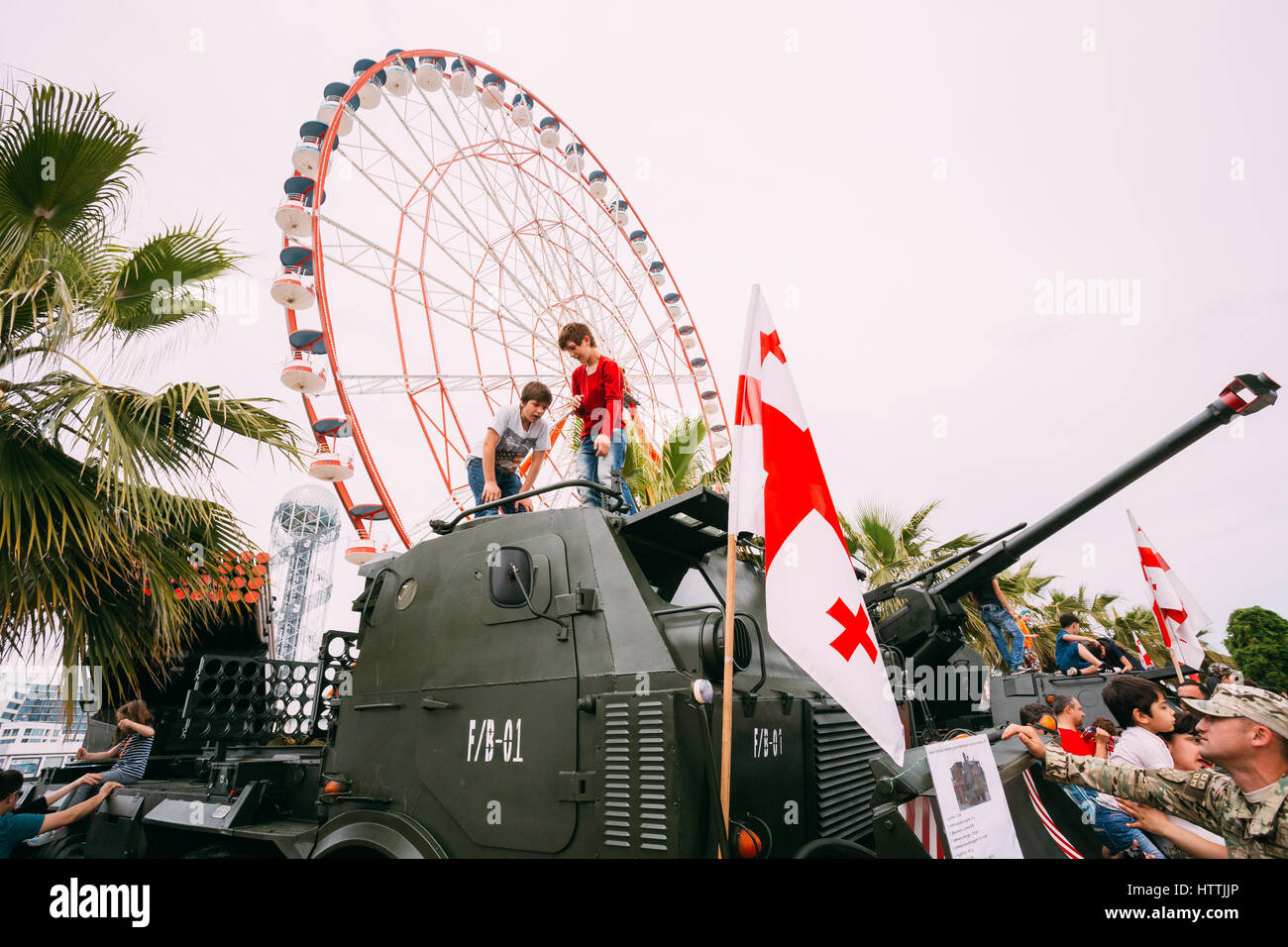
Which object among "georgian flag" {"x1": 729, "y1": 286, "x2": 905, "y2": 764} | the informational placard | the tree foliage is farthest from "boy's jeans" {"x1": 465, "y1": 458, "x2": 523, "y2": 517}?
the tree foliage

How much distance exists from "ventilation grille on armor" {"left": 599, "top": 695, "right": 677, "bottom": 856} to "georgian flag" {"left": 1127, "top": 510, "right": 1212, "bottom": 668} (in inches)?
310

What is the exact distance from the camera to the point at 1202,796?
2.79m

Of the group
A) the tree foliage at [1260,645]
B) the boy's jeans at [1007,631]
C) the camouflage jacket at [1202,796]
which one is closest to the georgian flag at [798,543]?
the camouflage jacket at [1202,796]

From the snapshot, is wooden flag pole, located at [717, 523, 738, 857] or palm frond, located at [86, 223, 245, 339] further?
palm frond, located at [86, 223, 245, 339]

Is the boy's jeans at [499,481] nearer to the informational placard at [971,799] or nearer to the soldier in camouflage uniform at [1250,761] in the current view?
the informational placard at [971,799]

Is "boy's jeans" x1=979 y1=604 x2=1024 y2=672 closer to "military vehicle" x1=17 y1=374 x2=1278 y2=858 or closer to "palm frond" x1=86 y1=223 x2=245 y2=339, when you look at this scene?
"military vehicle" x1=17 y1=374 x2=1278 y2=858

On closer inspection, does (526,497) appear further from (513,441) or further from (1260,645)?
(1260,645)

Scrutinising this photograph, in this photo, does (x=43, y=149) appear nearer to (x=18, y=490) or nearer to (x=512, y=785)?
(x=18, y=490)

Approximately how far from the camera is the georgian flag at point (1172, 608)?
805 cm

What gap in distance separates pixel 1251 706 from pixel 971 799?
957 millimetres

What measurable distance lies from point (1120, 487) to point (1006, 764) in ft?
7.21

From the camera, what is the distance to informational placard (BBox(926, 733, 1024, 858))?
271 centimetres

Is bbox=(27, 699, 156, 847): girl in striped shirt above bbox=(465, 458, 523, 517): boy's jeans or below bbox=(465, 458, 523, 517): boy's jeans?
below

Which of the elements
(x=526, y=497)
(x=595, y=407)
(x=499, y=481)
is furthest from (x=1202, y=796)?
(x=499, y=481)
